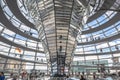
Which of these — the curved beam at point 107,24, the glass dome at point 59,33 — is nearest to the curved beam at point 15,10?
the glass dome at point 59,33

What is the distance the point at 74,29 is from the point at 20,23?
1474cm

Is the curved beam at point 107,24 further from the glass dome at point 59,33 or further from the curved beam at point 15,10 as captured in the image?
the curved beam at point 15,10

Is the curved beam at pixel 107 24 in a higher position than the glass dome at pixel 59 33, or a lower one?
higher

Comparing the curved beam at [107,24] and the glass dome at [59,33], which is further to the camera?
the curved beam at [107,24]

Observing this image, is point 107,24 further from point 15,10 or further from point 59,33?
point 15,10

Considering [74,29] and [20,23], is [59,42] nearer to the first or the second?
[74,29]

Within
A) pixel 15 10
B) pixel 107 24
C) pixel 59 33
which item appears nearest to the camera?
pixel 59 33

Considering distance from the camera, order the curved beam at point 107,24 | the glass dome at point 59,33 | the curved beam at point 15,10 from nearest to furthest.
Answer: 1. the glass dome at point 59,33
2. the curved beam at point 15,10
3. the curved beam at point 107,24

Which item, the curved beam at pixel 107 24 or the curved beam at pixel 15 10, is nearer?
the curved beam at pixel 15 10

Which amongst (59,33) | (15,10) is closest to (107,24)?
(59,33)

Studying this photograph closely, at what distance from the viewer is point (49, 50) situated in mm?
23125

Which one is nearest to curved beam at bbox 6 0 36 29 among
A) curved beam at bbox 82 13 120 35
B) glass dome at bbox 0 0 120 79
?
glass dome at bbox 0 0 120 79

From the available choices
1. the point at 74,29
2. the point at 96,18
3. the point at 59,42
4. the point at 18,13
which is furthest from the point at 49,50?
the point at 96,18

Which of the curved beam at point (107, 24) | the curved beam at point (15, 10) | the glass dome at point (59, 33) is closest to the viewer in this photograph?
the glass dome at point (59, 33)
